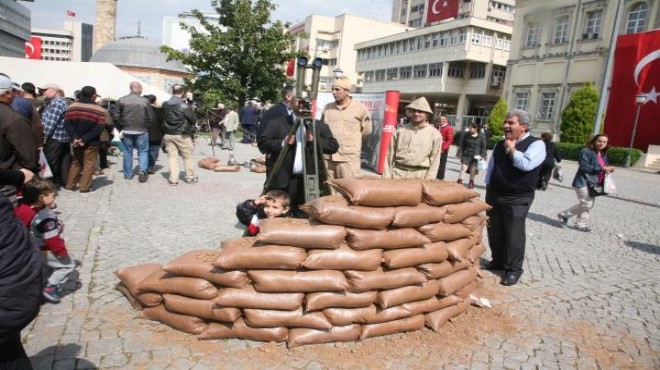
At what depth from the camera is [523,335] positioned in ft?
11.8

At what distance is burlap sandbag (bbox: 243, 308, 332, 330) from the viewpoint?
3076 millimetres

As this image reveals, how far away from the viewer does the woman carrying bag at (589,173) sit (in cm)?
739

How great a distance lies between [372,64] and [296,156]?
53.8 metres

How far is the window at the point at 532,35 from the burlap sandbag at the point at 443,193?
3439 centimetres

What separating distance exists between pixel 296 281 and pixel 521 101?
1406 inches

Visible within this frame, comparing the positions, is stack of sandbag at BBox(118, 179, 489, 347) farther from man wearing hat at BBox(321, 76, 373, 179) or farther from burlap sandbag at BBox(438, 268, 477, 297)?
man wearing hat at BBox(321, 76, 373, 179)

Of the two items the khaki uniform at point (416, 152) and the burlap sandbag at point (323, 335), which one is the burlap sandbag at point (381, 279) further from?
the khaki uniform at point (416, 152)

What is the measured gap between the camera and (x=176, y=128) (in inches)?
331

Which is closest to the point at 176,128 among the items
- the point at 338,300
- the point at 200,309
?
the point at 200,309

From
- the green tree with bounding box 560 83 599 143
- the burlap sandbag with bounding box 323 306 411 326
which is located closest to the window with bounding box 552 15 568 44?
the green tree with bounding box 560 83 599 143

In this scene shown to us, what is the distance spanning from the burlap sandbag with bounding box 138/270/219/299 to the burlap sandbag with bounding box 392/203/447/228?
150 cm

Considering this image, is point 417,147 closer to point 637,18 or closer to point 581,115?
point 581,115

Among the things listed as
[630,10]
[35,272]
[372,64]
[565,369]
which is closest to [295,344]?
[35,272]

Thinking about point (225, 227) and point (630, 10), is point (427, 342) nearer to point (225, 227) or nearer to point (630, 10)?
point (225, 227)
